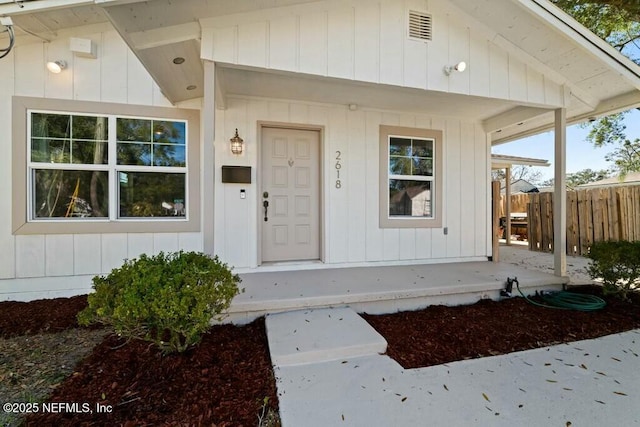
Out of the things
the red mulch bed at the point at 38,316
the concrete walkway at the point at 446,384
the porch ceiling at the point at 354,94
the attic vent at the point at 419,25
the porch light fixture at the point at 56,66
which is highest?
the attic vent at the point at 419,25

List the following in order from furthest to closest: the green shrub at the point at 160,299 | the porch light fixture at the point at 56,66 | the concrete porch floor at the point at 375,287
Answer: the porch light fixture at the point at 56,66 → the concrete porch floor at the point at 375,287 → the green shrub at the point at 160,299

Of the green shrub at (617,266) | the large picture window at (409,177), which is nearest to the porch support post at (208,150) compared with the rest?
the large picture window at (409,177)

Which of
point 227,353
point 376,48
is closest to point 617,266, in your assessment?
point 376,48

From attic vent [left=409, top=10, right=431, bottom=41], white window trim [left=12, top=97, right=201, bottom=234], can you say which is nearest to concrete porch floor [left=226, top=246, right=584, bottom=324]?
white window trim [left=12, top=97, right=201, bottom=234]

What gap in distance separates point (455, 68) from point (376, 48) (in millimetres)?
1003

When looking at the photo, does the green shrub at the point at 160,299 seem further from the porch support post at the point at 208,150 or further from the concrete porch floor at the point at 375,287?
the concrete porch floor at the point at 375,287

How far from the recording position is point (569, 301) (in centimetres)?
334

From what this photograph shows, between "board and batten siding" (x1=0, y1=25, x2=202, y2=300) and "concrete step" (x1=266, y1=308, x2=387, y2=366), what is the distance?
2325 mm

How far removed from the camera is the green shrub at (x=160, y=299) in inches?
72.3

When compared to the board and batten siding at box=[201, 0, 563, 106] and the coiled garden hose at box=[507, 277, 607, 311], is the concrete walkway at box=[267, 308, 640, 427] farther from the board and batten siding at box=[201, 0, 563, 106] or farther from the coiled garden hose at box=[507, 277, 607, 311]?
the board and batten siding at box=[201, 0, 563, 106]

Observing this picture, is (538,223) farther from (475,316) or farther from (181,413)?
(181,413)

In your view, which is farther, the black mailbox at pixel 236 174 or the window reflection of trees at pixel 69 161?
the black mailbox at pixel 236 174

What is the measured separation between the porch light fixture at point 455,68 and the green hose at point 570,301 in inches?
106

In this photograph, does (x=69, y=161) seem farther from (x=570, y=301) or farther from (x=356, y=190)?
(x=570, y=301)
